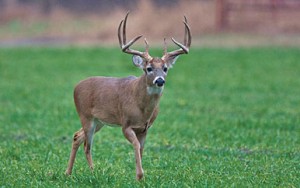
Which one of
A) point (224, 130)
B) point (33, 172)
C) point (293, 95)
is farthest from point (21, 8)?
point (33, 172)

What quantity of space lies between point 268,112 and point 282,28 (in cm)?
1786

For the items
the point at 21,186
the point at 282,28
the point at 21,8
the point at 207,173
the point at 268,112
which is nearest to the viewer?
the point at 21,186

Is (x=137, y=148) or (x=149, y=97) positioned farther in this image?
(x=149, y=97)

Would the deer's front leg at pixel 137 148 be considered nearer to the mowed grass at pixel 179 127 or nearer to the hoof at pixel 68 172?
A: the mowed grass at pixel 179 127

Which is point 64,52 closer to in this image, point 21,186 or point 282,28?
point 282,28

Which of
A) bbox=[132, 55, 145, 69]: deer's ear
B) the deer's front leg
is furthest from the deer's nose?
the deer's front leg

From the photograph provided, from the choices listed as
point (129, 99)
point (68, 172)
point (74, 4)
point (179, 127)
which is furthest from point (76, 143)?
point (74, 4)

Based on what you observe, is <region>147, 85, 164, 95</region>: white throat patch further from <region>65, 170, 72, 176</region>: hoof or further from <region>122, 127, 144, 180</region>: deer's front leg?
<region>65, 170, 72, 176</region>: hoof

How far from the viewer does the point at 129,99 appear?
33.9 feet

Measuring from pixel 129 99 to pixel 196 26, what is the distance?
78.8 ft

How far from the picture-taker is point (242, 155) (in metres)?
11.9

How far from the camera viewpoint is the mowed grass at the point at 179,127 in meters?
10.1

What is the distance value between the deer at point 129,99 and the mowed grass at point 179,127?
437 millimetres

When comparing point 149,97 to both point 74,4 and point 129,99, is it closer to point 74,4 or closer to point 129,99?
point 129,99
